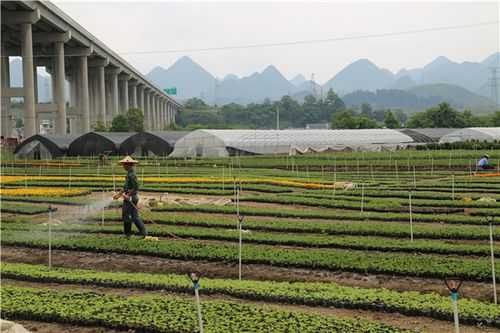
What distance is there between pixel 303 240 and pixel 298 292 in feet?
15.1

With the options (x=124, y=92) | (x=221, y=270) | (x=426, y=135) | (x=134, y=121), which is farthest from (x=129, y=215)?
(x=124, y=92)

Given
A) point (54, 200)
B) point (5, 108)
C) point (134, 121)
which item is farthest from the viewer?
point (134, 121)

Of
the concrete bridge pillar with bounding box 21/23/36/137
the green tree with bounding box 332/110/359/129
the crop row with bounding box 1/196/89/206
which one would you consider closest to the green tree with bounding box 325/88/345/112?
the green tree with bounding box 332/110/359/129

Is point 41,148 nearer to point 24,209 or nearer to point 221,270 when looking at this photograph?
point 24,209

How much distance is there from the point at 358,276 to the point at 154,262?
4933 millimetres

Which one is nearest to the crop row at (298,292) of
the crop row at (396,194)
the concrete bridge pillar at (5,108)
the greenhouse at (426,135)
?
the crop row at (396,194)

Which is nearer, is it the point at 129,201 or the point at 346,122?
the point at 129,201

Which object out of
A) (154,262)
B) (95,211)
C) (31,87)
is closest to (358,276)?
(154,262)

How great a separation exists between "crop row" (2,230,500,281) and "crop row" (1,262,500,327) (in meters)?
1.47

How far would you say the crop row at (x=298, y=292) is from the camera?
9.02 meters

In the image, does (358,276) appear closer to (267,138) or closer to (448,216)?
(448,216)

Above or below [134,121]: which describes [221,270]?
below

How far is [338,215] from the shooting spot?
18875mm

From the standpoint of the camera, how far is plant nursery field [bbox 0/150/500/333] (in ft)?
29.0
